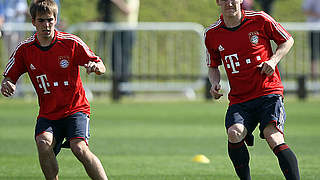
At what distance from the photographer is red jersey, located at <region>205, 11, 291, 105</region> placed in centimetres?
688

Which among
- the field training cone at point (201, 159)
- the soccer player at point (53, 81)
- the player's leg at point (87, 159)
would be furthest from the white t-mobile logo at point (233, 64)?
the field training cone at point (201, 159)

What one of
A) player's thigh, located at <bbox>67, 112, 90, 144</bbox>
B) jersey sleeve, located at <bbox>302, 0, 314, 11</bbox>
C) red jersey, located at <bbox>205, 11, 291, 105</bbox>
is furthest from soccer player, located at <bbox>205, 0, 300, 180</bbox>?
jersey sleeve, located at <bbox>302, 0, 314, 11</bbox>

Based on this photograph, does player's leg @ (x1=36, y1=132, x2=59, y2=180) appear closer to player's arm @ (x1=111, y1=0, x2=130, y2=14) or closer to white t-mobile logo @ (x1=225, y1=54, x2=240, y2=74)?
white t-mobile logo @ (x1=225, y1=54, x2=240, y2=74)

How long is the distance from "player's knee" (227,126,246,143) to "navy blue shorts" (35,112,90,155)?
1162 mm

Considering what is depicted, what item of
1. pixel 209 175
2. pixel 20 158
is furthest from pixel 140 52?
pixel 209 175

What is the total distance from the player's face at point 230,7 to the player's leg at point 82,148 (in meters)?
1.51

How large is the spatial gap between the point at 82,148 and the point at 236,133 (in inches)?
48.9

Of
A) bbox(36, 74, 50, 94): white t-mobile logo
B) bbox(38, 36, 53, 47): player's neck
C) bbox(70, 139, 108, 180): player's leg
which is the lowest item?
bbox(70, 139, 108, 180): player's leg

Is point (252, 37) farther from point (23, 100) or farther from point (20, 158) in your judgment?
point (23, 100)

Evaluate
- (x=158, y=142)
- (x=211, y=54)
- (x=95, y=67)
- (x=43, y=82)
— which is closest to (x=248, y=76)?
(x=211, y=54)

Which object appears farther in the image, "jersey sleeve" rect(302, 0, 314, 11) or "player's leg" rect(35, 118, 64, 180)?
"jersey sleeve" rect(302, 0, 314, 11)

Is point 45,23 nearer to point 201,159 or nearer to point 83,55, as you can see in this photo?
point 83,55

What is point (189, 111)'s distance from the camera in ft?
52.6

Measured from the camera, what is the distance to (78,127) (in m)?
6.67
